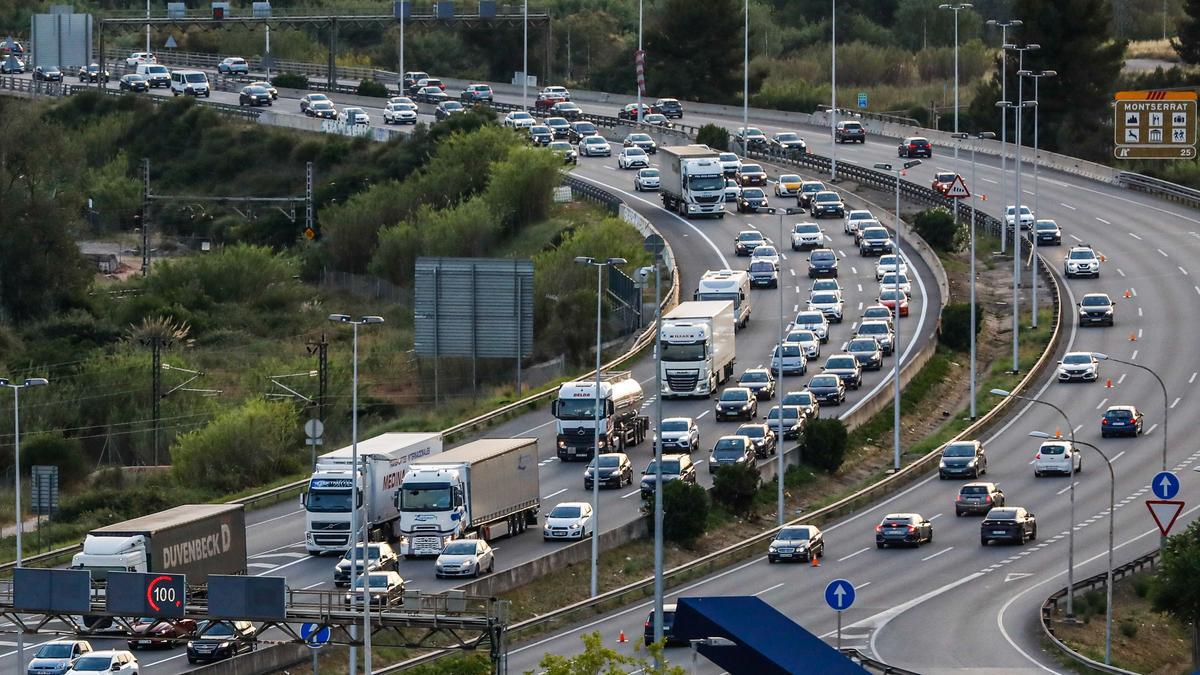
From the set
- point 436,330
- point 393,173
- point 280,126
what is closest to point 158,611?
point 436,330

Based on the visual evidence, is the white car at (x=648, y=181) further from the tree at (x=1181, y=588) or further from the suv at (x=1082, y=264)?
the tree at (x=1181, y=588)

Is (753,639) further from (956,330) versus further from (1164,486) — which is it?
(956,330)

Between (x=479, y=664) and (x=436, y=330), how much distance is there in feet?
132

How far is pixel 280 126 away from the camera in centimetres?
15925

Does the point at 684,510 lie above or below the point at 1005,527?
above

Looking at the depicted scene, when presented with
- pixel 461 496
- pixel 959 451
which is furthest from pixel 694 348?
pixel 461 496

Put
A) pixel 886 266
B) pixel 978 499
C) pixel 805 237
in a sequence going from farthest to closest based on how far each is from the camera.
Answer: pixel 805 237 < pixel 886 266 < pixel 978 499

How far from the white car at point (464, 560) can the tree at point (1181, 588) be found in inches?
724

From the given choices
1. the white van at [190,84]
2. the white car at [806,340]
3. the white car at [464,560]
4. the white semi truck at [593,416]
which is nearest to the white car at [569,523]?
the white car at [464,560]

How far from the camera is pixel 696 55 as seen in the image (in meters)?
170

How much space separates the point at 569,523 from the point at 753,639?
101 ft

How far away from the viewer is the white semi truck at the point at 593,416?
76250mm

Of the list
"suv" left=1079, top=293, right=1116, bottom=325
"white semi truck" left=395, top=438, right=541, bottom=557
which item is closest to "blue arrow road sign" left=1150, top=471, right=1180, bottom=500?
"white semi truck" left=395, top=438, right=541, bottom=557

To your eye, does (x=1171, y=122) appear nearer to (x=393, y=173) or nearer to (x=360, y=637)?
(x=360, y=637)
